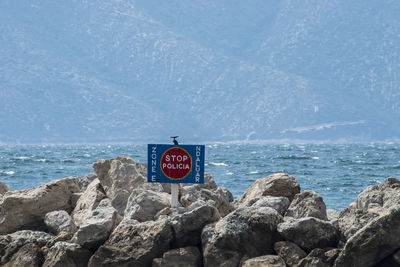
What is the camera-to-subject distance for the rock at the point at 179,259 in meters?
8.37

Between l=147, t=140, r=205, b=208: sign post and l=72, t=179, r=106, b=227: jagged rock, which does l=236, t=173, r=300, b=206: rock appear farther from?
l=72, t=179, r=106, b=227: jagged rock

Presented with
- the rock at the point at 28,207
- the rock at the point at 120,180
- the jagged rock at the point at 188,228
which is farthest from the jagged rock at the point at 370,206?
the rock at the point at 28,207

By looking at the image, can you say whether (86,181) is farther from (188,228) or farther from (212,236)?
(212,236)

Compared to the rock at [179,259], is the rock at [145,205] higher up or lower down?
higher up

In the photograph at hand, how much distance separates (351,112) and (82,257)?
571 ft

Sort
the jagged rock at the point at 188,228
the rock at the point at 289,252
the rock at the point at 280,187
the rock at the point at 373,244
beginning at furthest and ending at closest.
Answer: the rock at the point at 280,187, the jagged rock at the point at 188,228, the rock at the point at 289,252, the rock at the point at 373,244

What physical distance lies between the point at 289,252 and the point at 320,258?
0.36 meters

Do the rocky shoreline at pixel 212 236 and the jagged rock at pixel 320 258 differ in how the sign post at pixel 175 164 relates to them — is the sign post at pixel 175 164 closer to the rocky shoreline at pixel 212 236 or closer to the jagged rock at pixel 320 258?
the rocky shoreline at pixel 212 236

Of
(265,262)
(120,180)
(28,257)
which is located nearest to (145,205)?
(120,180)

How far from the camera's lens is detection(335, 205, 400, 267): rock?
7945 mm

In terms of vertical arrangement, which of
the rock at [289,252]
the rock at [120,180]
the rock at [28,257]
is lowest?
the rock at [28,257]

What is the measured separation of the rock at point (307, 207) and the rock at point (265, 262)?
1510 mm

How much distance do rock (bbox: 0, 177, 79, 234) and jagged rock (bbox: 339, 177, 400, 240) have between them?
424cm

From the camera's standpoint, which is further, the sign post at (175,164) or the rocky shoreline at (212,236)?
the sign post at (175,164)
